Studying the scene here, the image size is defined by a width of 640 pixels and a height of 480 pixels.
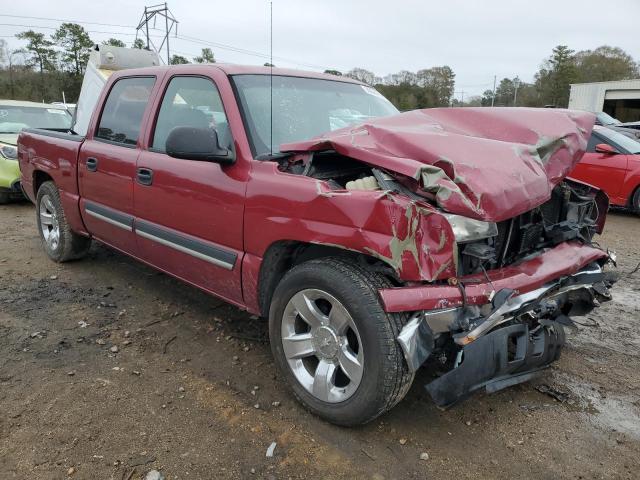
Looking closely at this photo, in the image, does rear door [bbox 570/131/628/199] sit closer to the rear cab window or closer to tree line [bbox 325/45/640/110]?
the rear cab window

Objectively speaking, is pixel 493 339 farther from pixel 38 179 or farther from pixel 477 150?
pixel 38 179

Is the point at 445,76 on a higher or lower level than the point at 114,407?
higher

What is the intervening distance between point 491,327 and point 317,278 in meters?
0.84

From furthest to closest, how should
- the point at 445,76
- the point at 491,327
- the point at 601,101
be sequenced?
1. the point at 445,76
2. the point at 601,101
3. the point at 491,327

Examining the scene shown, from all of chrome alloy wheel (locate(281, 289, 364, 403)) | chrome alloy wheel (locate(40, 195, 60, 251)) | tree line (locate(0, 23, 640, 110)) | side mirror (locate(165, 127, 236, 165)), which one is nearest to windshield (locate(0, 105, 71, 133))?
chrome alloy wheel (locate(40, 195, 60, 251))

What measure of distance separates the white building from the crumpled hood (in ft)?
116

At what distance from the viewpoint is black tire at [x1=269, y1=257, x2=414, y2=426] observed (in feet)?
7.28

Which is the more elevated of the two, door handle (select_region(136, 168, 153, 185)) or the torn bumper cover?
door handle (select_region(136, 168, 153, 185))

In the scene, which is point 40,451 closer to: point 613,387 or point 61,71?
point 613,387

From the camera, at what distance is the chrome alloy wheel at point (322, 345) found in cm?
243

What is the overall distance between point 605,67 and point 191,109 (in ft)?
214

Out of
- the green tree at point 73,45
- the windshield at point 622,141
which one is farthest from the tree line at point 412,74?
the windshield at point 622,141

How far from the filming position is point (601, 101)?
34688mm

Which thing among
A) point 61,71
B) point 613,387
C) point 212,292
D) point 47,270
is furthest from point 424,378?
point 61,71
